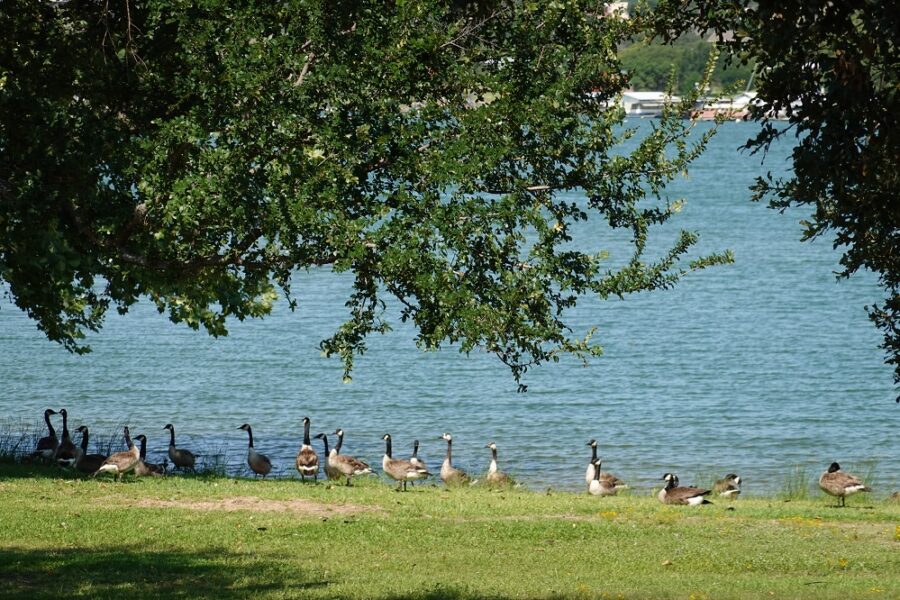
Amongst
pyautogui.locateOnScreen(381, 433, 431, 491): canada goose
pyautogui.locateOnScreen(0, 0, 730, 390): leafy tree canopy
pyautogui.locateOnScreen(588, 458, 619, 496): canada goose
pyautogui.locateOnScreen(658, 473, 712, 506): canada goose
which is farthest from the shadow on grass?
pyautogui.locateOnScreen(588, 458, 619, 496): canada goose

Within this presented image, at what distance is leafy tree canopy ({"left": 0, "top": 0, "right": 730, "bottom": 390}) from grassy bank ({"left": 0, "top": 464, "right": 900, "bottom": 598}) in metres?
2.38

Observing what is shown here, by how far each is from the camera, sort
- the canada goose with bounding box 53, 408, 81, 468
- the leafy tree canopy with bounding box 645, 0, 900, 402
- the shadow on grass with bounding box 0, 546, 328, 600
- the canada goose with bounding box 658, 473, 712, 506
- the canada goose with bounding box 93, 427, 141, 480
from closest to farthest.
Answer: the leafy tree canopy with bounding box 645, 0, 900, 402 → the shadow on grass with bounding box 0, 546, 328, 600 → the canada goose with bounding box 658, 473, 712, 506 → the canada goose with bounding box 93, 427, 141, 480 → the canada goose with bounding box 53, 408, 81, 468

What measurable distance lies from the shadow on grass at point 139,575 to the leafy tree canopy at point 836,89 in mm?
6143

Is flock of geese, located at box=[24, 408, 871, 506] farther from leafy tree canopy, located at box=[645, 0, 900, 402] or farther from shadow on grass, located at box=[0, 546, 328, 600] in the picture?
leafy tree canopy, located at box=[645, 0, 900, 402]

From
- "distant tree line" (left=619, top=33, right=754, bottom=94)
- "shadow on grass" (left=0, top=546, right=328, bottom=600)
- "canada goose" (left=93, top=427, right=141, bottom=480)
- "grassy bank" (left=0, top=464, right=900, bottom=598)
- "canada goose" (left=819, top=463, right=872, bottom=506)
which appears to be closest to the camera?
"shadow on grass" (left=0, top=546, right=328, bottom=600)

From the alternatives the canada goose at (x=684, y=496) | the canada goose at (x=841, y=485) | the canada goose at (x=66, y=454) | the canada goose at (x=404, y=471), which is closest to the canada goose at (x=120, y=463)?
the canada goose at (x=66, y=454)

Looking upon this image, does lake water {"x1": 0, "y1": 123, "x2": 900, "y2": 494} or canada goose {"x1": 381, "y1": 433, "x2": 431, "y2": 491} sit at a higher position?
lake water {"x1": 0, "y1": 123, "x2": 900, "y2": 494}

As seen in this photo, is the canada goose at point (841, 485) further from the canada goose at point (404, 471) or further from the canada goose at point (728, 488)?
the canada goose at point (404, 471)

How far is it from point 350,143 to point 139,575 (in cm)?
471

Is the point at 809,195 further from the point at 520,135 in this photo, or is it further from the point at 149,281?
the point at 149,281

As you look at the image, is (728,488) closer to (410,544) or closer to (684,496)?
(684,496)

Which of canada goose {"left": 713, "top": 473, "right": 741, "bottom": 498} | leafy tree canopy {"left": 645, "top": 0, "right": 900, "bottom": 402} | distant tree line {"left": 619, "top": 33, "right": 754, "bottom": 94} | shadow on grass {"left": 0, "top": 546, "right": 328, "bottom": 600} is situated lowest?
canada goose {"left": 713, "top": 473, "right": 741, "bottom": 498}

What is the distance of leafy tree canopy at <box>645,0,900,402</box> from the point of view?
31.9 ft

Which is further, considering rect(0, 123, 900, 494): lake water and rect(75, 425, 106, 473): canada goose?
rect(0, 123, 900, 494): lake water
